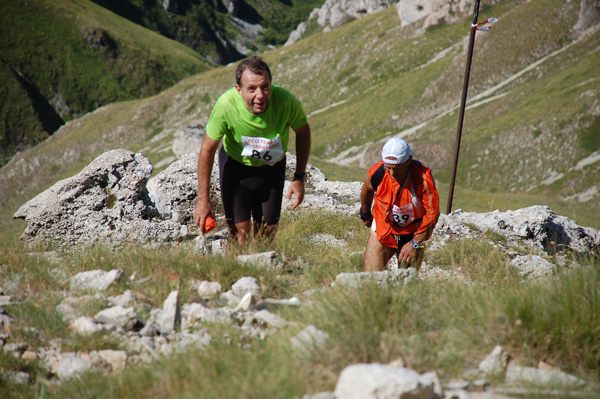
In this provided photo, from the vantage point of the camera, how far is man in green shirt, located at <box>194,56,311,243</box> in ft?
18.2

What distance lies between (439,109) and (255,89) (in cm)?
7591

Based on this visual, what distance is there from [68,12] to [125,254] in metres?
184

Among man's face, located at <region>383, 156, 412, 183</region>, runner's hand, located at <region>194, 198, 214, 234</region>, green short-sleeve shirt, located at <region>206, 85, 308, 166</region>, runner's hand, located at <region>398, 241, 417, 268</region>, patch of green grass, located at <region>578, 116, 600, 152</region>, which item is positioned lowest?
patch of green grass, located at <region>578, 116, 600, 152</region>

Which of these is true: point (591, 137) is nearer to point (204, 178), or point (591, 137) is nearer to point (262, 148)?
point (262, 148)

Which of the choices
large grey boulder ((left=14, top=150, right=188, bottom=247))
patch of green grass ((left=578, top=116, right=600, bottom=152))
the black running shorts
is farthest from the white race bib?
patch of green grass ((left=578, top=116, right=600, bottom=152))

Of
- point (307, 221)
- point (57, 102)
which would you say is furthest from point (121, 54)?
point (307, 221)

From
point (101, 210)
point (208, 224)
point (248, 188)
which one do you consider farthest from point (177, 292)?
point (101, 210)

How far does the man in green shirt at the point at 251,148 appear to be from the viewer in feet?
18.2

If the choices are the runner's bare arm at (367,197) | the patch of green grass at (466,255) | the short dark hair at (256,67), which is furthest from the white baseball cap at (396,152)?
the patch of green grass at (466,255)

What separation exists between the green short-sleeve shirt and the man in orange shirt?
1315mm

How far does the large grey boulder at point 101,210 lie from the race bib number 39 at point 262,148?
333 cm

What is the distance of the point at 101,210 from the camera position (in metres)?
9.11

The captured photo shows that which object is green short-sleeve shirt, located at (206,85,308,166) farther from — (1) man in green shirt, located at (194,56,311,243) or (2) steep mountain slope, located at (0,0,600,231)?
(2) steep mountain slope, located at (0,0,600,231)

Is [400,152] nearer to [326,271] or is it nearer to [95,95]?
[326,271]
